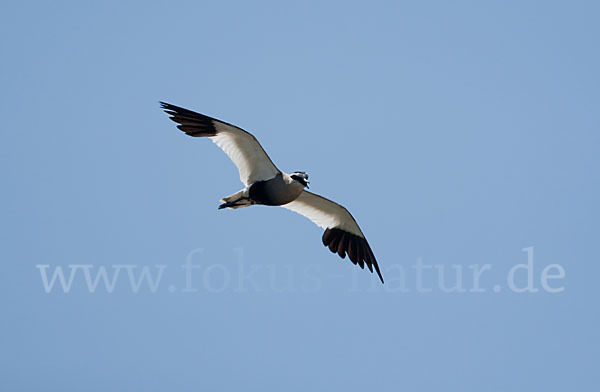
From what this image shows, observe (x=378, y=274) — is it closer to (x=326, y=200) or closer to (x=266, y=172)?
(x=326, y=200)

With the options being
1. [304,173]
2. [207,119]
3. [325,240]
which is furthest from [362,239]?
[207,119]

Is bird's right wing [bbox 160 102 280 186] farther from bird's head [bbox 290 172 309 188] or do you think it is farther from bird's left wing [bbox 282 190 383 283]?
bird's left wing [bbox 282 190 383 283]

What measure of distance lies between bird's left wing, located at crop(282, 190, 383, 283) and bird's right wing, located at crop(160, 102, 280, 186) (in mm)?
2072

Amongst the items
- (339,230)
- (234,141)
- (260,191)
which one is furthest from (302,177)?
(339,230)

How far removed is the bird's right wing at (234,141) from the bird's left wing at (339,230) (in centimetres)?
207

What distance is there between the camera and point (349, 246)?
19891mm

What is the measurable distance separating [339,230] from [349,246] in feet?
1.45

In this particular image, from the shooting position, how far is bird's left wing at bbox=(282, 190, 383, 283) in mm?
19562

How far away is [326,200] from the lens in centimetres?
1922

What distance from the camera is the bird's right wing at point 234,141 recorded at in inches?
671

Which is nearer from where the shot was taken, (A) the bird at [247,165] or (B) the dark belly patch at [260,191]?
(A) the bird at [247,165]

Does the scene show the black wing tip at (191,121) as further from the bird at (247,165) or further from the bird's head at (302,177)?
the bird's head at (302,177)

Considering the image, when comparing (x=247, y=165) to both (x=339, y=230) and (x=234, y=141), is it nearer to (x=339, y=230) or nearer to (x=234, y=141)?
(x=234, y=141)

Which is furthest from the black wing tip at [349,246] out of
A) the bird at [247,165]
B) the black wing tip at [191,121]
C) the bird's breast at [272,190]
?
the black wing tip at [191,121]
